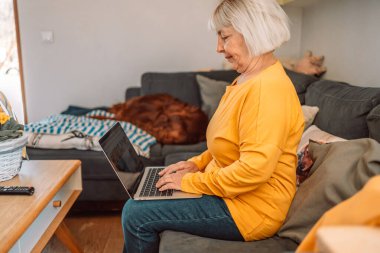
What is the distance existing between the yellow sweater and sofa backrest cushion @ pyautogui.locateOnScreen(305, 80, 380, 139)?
1.42ft

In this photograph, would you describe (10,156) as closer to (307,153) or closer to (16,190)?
(16,190)

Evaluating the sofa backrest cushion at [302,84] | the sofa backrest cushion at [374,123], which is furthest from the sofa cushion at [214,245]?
the sofa backrest cushion at [302,84]

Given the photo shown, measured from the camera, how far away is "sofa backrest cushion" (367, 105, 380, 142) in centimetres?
136

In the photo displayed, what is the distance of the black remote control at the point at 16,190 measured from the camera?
142 centimetres

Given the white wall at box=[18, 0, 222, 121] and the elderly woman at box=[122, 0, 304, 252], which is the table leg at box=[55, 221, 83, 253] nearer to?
the elderly woman at box=[122, 0, 304, 252]

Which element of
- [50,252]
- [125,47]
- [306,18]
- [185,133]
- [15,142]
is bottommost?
[50,252]

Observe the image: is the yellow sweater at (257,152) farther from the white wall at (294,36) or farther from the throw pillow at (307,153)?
the white wall at (294,36)

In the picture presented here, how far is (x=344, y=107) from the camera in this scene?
1652 mm

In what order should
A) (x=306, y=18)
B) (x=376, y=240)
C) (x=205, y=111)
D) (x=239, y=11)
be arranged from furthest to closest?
(x=306, y=18)
(x=205, y=111)
(x=239, y=11)
(x=376, y=240)

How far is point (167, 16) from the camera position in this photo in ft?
11.2

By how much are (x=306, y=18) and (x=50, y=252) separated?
2501mm

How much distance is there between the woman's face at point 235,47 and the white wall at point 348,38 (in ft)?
3.34

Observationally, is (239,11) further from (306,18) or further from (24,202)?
(306,18)

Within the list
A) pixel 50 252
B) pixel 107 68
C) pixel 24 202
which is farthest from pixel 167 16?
pixel 24 202
